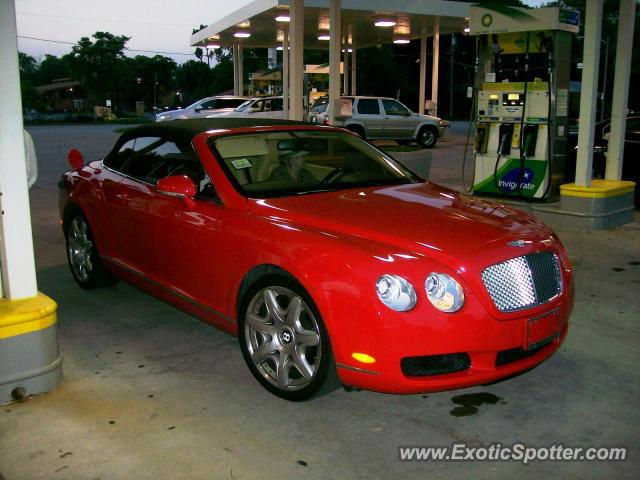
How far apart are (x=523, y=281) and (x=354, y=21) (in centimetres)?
2195

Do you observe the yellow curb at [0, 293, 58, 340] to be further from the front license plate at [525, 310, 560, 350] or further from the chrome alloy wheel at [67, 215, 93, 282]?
the front license plate at [525, 310, 560, 350]

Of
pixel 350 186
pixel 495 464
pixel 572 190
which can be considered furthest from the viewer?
pixel 572 190

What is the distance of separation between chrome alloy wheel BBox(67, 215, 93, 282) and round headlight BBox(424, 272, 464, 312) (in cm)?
351

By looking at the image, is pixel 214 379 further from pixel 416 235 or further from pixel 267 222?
pixel 416 235

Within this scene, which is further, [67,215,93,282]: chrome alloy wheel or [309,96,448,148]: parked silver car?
[309,96,448,148]: parked silver car

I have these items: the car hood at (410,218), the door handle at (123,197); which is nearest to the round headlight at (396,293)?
the car hood at (410,218)

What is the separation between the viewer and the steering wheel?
15.6 feet

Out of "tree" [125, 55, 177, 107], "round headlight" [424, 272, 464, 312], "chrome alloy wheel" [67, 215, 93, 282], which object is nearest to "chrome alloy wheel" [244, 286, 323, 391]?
"round headlight" [424, 272, 464, 312]

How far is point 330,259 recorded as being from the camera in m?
3.50

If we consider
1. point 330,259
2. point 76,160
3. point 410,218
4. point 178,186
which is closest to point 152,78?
point 76,160

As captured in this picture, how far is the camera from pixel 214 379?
417 centimetres

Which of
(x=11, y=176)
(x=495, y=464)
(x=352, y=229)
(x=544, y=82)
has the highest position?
(x=544, y=82)

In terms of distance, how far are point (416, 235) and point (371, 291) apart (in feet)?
1.61

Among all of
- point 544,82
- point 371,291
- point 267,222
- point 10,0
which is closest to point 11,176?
point 10,0
